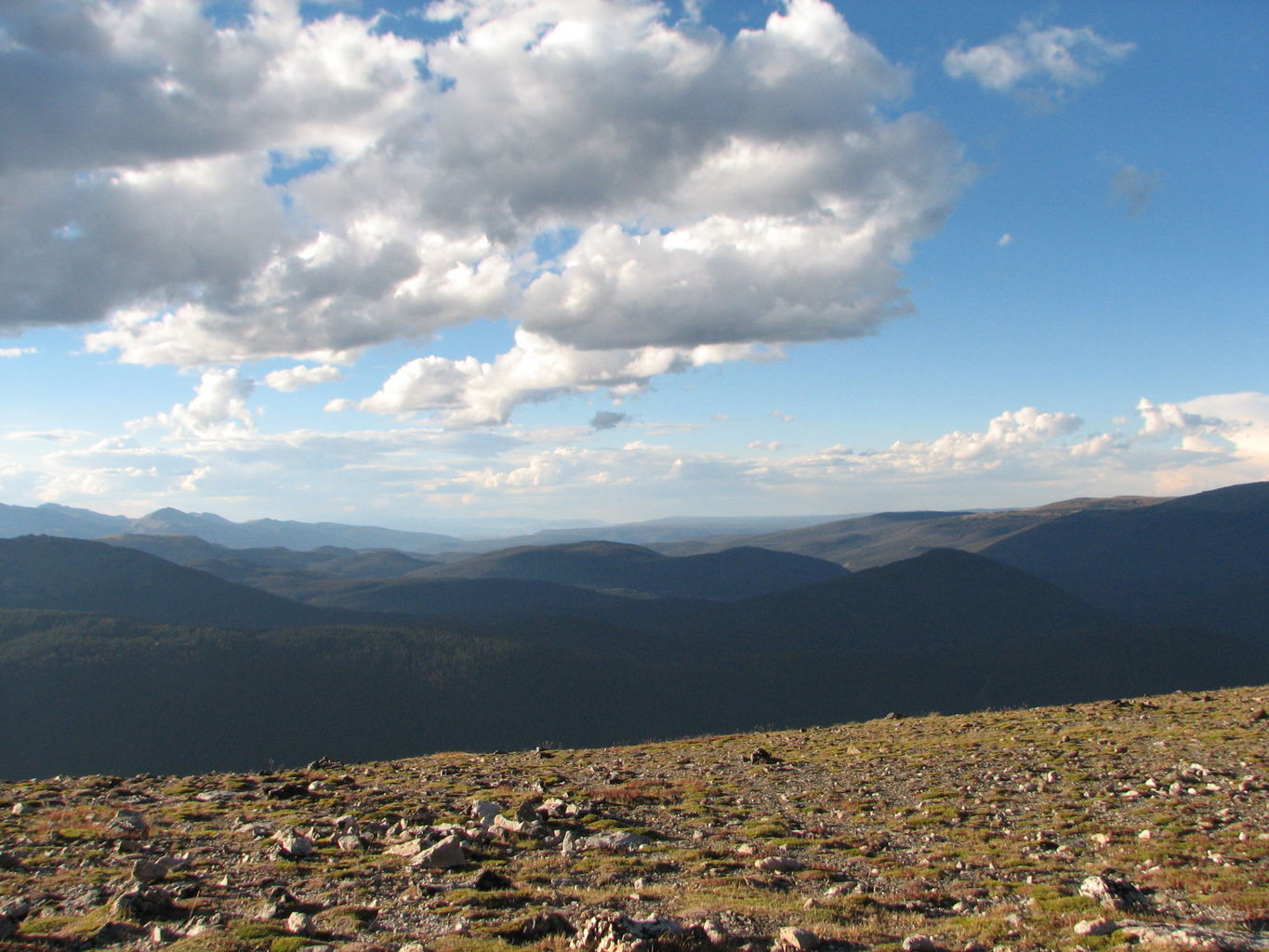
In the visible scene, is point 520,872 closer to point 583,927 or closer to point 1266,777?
point 583,927

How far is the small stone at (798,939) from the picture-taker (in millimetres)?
9922

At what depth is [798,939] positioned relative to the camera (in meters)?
9.96

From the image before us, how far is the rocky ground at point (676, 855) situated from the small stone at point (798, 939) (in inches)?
1.7

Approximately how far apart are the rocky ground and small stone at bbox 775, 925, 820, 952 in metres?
0.04

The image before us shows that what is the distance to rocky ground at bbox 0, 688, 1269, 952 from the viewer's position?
10.9 m

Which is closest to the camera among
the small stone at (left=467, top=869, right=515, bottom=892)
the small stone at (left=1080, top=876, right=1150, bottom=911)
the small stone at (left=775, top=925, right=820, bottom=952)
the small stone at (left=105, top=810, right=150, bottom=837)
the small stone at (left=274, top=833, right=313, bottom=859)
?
the small stone at (left=775, top=925, right=820, bottom=952)

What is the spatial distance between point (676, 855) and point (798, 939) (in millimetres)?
6027

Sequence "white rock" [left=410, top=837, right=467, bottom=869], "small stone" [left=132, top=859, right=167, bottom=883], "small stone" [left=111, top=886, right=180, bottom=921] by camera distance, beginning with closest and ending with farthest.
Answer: "small stone" [left=111, top=886, right=180, bottom=921] → "small stone" [left=132, top=859, right=167, bottom=883] → "white rock" [left=410, top=837, right=467, bottom=869]

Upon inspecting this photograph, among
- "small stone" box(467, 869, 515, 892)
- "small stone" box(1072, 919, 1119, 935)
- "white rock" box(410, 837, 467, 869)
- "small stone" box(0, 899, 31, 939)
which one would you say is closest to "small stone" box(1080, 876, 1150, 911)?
"small stone" box(1072, 919, 1119, 935)

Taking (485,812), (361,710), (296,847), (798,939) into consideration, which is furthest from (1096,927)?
(361,710)

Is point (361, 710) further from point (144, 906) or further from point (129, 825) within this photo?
point (144, 906)

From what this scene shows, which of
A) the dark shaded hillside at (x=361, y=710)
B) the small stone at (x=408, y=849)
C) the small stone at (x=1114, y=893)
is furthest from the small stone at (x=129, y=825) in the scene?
the dark shaded hillside at (x=361, y=710)

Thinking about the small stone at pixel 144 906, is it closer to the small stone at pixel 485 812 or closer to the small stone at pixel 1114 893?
the small stone at pixel 485 812

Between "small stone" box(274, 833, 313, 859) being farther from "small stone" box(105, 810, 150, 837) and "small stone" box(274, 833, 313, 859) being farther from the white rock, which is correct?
"small stone" box(105, 810, 150, 837)
